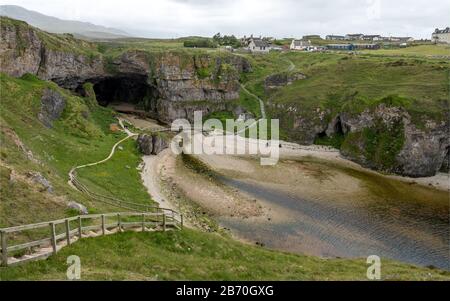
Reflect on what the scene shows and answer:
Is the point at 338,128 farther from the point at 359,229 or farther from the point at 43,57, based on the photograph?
the point at 43,57

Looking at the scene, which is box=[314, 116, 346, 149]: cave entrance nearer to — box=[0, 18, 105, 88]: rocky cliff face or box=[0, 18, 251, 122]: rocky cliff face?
box=[0, 18, 251, 122]: rocky cliff face

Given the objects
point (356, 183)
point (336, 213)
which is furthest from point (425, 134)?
point (336, 213)

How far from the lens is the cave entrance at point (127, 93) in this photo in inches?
4934

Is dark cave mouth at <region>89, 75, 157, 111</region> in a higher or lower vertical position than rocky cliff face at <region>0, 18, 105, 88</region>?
lower

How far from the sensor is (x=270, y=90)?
128 meters

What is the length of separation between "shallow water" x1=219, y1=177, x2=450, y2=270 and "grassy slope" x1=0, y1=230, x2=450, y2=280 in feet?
38.8

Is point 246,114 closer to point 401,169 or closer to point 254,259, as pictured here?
point 401,169

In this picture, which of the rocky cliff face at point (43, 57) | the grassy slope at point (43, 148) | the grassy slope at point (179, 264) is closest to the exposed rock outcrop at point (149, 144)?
the grassy slope at point (43, 148)

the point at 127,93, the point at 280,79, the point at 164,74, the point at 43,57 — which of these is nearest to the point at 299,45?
the point at 280,79

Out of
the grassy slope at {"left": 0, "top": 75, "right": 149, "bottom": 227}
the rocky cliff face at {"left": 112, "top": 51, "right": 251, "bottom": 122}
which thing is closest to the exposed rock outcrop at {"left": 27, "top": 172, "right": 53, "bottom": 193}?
the grassy slope at {"left": 0, "top": 75, "right": 149, "bottom": 227}

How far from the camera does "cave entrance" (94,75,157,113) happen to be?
12531 centimetres

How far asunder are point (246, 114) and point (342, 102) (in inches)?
1160

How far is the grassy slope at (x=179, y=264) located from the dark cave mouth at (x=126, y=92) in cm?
9811

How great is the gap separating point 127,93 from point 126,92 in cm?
55
